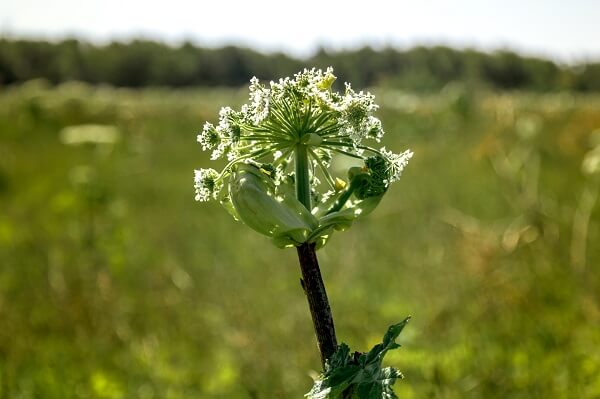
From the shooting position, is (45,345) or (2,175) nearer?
(45,345)

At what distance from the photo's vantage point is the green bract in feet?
3.26

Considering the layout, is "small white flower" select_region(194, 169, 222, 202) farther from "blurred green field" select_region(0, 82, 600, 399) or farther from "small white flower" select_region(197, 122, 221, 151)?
"blurred green field" select_region(0, 82, 600, 399)

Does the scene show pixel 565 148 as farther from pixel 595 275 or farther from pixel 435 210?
pixel 595 275

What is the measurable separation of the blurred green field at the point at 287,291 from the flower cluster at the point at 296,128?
0.43 meters

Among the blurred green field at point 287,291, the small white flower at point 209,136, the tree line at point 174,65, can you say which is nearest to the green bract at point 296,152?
the small white flower at point 209,136

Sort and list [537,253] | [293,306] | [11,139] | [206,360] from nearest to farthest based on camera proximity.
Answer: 1. [206,360]
2. [293,306]
3. [537,253]
4. [11,139]

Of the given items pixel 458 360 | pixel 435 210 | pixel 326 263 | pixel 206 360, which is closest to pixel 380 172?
pixel 458 360

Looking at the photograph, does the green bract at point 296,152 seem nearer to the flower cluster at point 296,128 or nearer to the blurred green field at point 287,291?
the flower cluster at point 296,128

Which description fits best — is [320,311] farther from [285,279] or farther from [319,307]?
[285,279]

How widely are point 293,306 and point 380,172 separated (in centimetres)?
391

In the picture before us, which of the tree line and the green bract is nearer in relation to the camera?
the green bract

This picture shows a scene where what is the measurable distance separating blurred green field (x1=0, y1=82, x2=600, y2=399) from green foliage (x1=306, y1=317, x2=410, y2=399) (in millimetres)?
210

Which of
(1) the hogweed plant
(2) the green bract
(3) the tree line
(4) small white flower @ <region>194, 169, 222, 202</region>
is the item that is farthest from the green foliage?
(3) the tree line

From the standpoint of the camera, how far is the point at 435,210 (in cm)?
792
